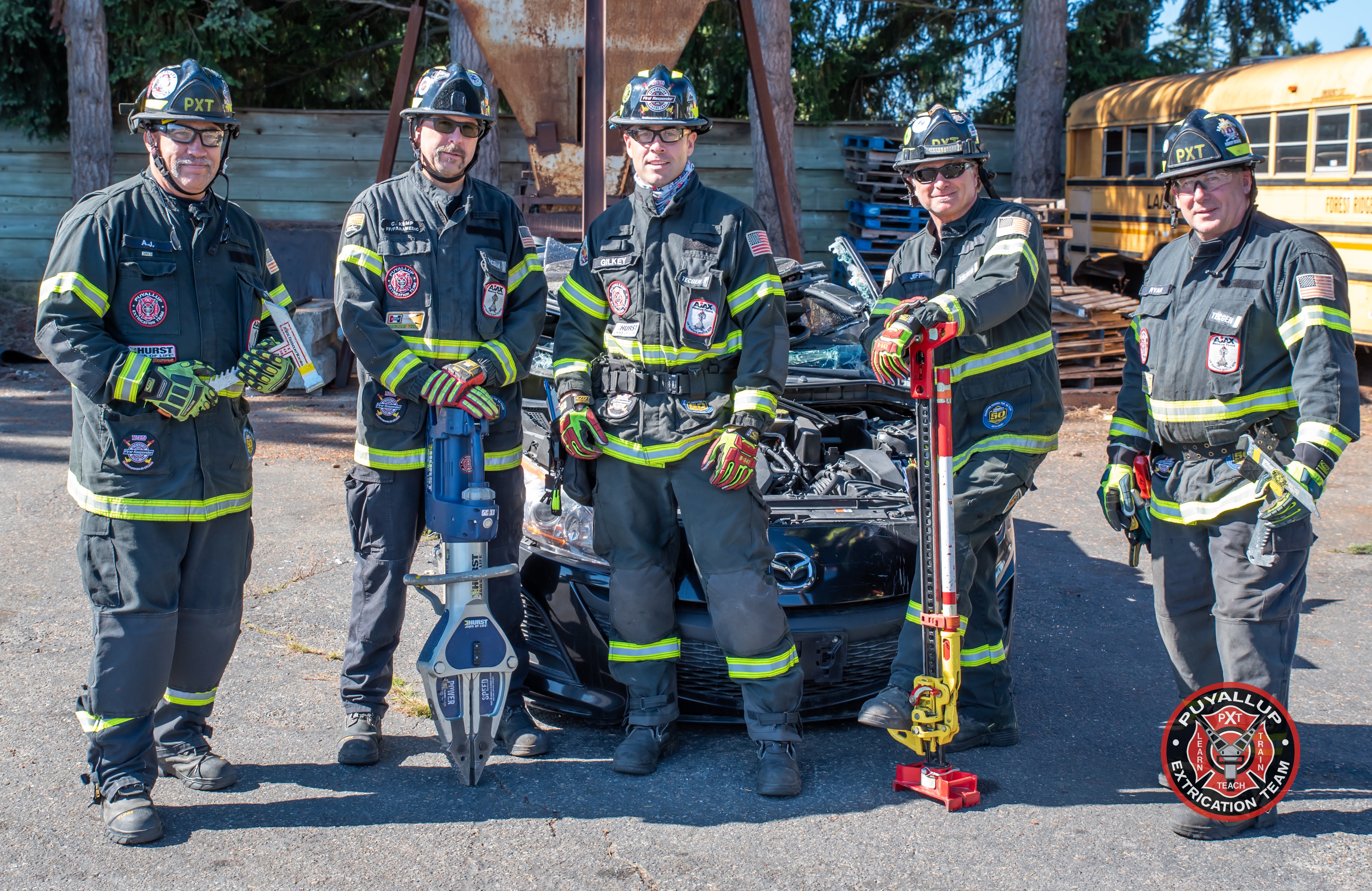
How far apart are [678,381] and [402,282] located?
37.6 inches

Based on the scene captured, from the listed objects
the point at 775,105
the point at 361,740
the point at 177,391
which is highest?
the point at 775,105

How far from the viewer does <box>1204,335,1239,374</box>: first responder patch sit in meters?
3.26

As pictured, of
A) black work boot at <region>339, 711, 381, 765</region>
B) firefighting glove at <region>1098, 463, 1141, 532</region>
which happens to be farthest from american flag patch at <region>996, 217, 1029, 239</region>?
black work boot at <region>339, 711, 381, 765</region>

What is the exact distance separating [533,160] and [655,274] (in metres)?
3.54

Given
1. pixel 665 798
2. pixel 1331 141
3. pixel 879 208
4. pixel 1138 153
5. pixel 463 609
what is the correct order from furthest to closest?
pixel 1138 153 → pixel 879 208 → pixel 1331 141 → pixel 463 609 → pixel 665 798

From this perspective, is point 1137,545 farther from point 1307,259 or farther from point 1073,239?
point 1073,239

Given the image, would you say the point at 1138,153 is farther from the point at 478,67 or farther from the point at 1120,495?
the point at 1120,495

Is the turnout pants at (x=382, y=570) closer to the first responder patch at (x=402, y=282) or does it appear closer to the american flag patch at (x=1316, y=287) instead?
the first responder patch at (x=402, y=282)

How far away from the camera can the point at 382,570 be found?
374cm

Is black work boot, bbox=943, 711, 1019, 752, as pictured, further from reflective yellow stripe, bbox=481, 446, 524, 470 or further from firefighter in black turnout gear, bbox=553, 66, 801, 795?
reflective yellow stripe, bbox=481, 446, 524, 470

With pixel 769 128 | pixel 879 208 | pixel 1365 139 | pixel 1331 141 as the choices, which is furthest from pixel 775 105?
pixel 1365 139

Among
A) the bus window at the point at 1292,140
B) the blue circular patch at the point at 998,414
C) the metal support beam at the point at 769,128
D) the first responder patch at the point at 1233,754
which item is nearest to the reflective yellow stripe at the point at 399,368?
the blue circular patch at the point at 998,414

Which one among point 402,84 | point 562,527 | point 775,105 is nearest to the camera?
point 562,527

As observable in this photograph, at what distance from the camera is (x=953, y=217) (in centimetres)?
381
